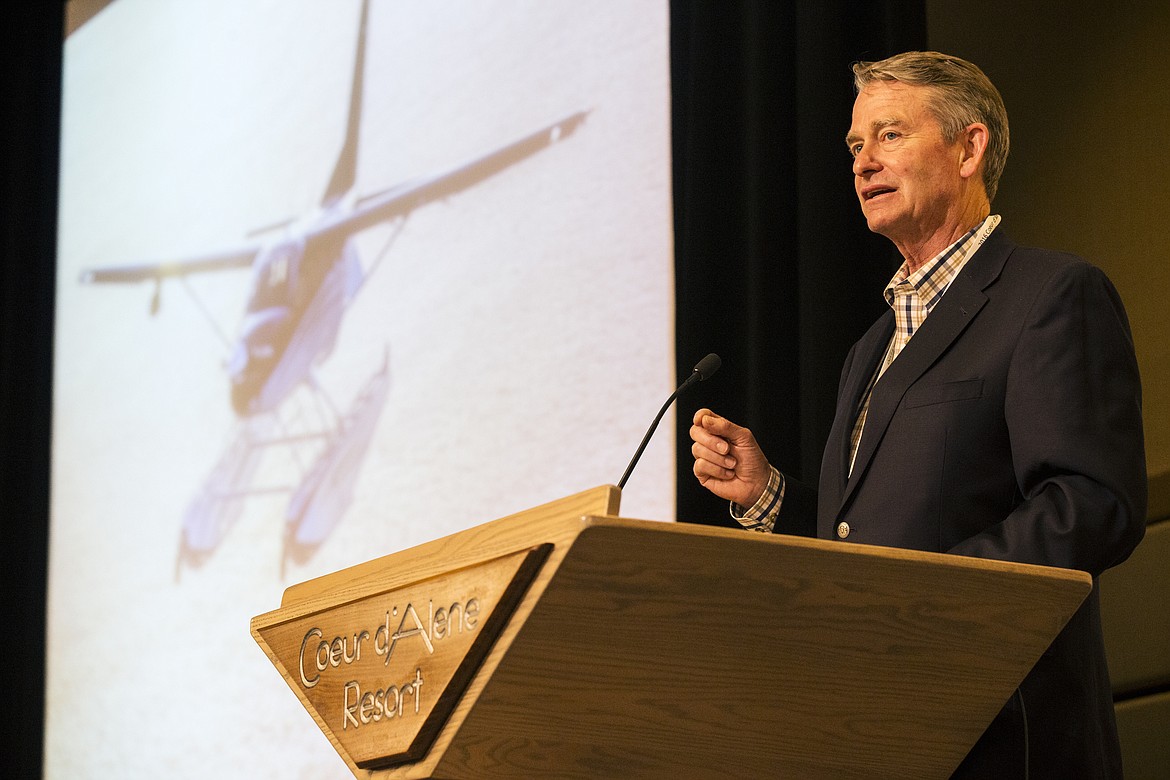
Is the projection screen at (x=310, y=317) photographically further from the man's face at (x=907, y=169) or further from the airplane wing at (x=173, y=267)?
the man's face at (x=907, y=169)

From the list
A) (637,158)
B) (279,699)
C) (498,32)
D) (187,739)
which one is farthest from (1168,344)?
(187,739)

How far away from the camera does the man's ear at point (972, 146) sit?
1.69 m

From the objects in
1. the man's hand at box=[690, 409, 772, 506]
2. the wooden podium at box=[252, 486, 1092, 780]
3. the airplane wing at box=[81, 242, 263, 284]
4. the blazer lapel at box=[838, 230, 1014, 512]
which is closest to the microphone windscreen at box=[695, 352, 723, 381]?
the man's hand at box=[690, 409, 772, 506]

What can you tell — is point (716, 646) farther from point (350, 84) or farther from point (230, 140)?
point (230, 140)

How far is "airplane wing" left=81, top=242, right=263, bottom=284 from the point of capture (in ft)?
12.4

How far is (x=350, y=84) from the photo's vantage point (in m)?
3.51

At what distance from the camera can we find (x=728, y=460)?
1.57 meters

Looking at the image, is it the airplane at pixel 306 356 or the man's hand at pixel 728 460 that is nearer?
the man's hand at pixel 728 460

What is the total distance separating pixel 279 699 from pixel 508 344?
1143 millimetres

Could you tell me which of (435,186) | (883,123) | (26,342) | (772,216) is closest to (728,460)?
(883,123)

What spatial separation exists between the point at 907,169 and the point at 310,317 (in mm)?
2164

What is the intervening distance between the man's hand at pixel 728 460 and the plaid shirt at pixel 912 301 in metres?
0.03

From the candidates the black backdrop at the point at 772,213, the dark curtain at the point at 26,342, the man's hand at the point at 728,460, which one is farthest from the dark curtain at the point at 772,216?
the dark curtain at the point at 26,342

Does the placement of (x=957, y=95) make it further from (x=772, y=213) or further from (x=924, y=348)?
(x=772, y=213)
